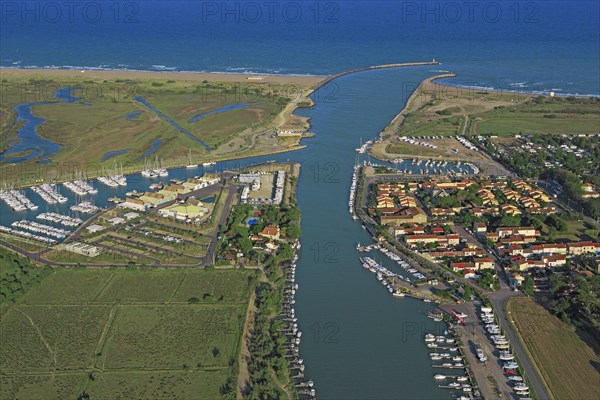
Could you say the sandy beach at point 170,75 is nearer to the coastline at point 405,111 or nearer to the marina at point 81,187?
the coastline at point 405,111

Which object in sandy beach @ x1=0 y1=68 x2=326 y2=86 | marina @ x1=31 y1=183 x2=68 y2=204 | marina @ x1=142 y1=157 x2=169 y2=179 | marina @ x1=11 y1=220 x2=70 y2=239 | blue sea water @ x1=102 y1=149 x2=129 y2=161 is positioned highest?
sandy beach @ x1=0 y1=68 x2=326 y2=86

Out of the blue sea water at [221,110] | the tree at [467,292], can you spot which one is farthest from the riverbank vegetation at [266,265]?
the blue sea water at [221,110]

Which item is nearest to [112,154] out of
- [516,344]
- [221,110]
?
[221,110]

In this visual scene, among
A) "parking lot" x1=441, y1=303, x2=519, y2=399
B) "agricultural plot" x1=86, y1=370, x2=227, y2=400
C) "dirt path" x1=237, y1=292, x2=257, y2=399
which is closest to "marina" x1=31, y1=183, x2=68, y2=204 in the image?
"dirt path" x1=237, y1=292, x2=257, y2=399

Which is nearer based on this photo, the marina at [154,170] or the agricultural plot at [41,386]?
the agricultural plot at [41,386]

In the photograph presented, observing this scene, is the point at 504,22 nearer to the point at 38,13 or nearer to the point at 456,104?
the point at 456,104

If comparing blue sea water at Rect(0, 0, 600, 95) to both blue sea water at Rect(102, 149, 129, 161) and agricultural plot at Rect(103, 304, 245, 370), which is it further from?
agricultural plot at Rect(103, 304, 245, 370)

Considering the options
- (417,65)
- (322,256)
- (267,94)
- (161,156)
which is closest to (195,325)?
(322,256)
